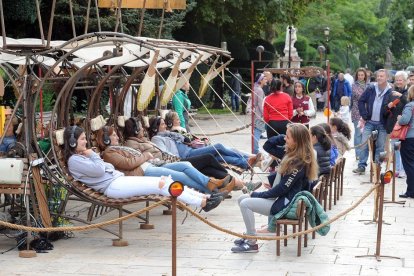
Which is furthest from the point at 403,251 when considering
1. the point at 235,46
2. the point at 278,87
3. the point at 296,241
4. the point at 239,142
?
the point at 235,46

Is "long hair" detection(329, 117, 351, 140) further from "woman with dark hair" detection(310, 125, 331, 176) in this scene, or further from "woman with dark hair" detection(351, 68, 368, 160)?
"woman with dark hair" detection(351, 68, 368, 160)

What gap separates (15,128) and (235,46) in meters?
30.0

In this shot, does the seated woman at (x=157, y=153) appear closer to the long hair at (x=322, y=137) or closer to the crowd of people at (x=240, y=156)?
the crowd of people at (x=240, y=156)

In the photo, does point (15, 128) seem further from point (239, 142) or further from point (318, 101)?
point (318, 101)

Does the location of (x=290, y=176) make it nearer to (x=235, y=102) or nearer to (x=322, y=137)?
(x=322, y=137)

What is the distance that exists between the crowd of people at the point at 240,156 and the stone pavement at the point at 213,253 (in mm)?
423

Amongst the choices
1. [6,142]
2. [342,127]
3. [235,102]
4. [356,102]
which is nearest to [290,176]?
[6,142]

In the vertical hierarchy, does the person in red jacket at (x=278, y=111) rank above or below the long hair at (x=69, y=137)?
below

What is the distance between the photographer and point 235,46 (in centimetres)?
4069

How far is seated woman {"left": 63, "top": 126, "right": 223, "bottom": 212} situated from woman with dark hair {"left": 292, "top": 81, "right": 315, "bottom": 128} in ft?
22.2

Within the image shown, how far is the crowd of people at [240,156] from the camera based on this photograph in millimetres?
9531

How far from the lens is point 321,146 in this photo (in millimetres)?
11492

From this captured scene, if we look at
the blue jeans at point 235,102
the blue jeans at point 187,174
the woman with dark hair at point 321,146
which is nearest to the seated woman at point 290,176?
the blue jeans at point 187,174

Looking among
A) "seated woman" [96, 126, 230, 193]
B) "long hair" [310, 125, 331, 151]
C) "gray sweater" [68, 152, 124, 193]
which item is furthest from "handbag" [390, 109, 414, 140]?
"gray sweater" [68, 152, 124, 193]
